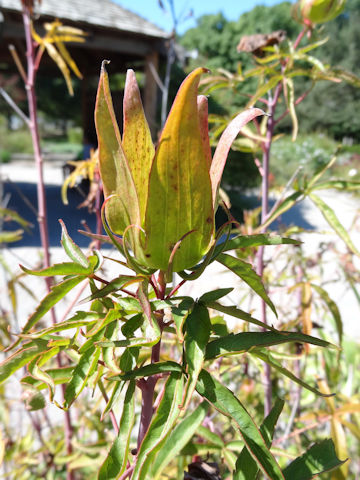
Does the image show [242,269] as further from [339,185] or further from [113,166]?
[339,185]

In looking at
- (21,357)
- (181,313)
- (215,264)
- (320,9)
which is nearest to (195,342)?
(181,313)

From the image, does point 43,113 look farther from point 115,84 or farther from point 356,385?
point 356,385

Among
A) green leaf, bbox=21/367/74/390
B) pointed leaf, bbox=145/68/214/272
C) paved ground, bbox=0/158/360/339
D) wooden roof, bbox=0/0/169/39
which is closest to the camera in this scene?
pointed leaf, bbox=145/68/214/272

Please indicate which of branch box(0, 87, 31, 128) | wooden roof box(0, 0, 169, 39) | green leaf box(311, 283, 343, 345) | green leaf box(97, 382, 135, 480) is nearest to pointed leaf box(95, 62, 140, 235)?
green leaf box(97, 382, 135, 480)

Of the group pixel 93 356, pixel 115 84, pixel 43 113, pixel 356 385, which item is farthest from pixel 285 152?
pixel 43 113

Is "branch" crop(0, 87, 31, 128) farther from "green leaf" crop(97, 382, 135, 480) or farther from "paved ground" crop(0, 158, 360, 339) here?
"green leaf" crop(97, 382, 135, 480)

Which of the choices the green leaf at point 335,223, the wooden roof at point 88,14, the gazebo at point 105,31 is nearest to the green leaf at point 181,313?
the green leaf at point 335,223
